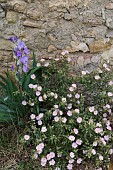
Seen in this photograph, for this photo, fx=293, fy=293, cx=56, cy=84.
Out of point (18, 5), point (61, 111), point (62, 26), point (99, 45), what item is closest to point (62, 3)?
point (62, 26)

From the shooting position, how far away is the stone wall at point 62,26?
119 inches

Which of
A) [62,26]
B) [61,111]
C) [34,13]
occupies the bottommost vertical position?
[61,111]

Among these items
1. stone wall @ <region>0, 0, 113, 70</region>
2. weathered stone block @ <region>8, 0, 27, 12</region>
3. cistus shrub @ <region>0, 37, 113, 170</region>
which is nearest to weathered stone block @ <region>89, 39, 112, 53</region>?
stone wall @ <region>0, 0, 113, 70</region>

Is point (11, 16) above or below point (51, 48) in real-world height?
above

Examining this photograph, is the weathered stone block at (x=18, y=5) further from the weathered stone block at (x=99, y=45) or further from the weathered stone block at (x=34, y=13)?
the weathered stone block at (x=99, y=45)

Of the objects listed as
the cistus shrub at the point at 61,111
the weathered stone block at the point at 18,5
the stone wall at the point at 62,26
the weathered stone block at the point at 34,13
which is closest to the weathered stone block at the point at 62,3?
the stone wall at the point at 62,26

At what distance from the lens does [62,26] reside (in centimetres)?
308

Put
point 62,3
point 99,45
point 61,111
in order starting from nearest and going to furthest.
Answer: point 61,111
point 62,3
point 99,45

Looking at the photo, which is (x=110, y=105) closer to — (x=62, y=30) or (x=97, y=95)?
(x=97, y=95)

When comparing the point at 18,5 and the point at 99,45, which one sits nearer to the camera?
the point at 18,5

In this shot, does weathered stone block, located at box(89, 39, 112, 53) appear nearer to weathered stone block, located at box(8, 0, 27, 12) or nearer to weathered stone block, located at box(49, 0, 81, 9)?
weathered stone block, located at box(49, 0, 81, 9)

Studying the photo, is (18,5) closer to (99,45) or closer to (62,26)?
(62,26)

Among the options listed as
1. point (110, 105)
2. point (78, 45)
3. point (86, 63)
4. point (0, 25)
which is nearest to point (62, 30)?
point (78, 45)

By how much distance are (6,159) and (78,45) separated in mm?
1384
